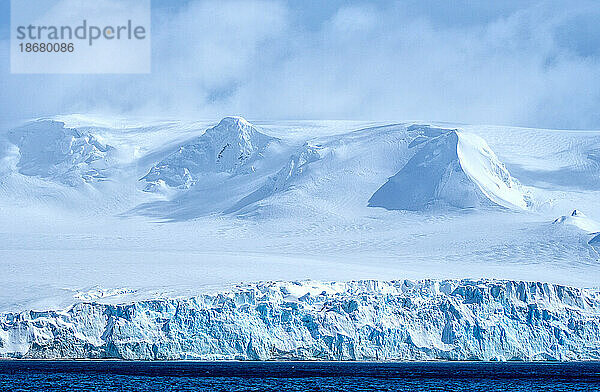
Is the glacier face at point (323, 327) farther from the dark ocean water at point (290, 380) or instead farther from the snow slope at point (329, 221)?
the snow slope at point (329, 221)

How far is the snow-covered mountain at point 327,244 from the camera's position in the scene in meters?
101

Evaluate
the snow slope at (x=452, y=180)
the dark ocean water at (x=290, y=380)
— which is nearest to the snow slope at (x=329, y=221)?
the snow slope at (x=452, y=180)

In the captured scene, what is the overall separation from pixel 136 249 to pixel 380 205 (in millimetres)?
40857

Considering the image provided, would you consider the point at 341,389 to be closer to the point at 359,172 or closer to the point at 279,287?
the point at 279,287

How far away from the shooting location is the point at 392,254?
5610 inches

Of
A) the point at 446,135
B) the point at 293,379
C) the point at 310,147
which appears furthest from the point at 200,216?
the point at 293,379

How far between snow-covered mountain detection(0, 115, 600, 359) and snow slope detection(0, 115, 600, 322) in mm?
356

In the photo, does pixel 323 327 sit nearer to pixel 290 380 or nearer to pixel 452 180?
pixel 290 380

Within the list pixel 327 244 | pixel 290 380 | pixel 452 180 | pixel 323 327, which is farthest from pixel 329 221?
pixel 290 380

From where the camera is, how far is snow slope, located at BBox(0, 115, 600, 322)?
12506 cm

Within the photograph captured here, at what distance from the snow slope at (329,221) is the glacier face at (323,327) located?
30.0 ft

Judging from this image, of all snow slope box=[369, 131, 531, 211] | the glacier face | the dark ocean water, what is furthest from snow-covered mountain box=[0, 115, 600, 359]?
the dark ocean water

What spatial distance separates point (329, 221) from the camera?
16138cm

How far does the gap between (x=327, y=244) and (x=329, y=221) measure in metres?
12.4
